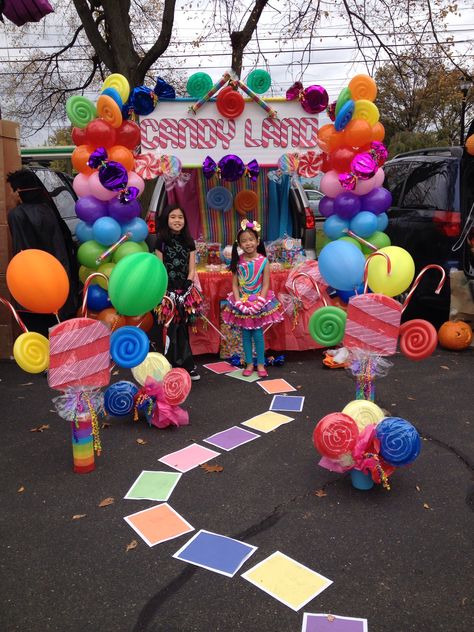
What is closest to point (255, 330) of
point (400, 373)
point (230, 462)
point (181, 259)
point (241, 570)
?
point (181, 259)

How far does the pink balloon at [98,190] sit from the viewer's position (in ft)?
16.9

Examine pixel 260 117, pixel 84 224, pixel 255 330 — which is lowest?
pixel 255 330

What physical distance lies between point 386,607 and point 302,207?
15.9 ft

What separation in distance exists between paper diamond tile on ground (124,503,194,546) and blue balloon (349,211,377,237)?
3410 millimetres

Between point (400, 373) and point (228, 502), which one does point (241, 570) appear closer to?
point (228, 502)

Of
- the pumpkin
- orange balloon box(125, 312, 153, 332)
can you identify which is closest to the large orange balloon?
orange balloon box(125, 312, 153, 332)

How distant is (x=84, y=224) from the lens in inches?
218

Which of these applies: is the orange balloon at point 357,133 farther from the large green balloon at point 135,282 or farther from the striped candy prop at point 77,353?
the striped candy prop at point 77,353

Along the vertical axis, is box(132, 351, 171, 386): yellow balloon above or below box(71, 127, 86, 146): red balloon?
below

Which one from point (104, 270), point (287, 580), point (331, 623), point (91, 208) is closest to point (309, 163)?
point (91, 208)

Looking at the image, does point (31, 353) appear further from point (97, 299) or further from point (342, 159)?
point (342, 159)

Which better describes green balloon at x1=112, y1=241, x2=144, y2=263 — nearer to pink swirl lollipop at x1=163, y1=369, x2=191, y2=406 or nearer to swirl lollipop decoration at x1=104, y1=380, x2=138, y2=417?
swirl lollipop decoration at x1=104, y1=380, x2=138, y2=417

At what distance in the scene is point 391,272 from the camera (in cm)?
331

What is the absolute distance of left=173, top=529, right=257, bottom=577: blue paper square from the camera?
8.16 ft
